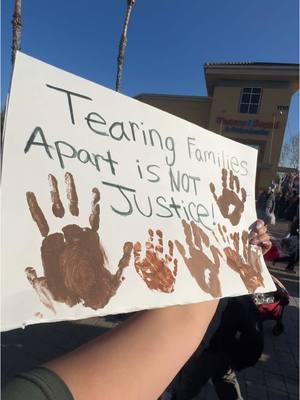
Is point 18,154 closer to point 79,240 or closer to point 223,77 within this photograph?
point 79,240

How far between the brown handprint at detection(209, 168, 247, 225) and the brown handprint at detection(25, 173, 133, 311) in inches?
20.7

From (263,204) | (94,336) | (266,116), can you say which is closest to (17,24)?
(94,336)

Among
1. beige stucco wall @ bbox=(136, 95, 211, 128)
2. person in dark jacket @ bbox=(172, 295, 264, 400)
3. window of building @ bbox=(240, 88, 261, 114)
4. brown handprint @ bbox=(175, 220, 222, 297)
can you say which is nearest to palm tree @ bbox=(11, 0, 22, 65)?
person in dark jacket @ bbox=(172, 295, 264, 400)

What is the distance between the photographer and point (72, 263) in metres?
0.83

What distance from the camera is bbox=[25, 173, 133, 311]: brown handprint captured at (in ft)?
2.58

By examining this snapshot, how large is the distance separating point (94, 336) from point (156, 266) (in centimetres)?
325

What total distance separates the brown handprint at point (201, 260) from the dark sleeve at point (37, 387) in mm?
486

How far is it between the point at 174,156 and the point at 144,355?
0.61m

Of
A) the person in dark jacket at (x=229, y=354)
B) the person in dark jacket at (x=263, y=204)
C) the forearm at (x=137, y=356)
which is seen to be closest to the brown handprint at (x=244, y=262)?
the forearm at (x=137, y=356)

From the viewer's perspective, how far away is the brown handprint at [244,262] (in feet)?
4.09

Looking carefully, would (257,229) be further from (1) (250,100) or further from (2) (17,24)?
(1) (250,100)

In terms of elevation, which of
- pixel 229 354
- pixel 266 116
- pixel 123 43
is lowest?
pixel 229 354

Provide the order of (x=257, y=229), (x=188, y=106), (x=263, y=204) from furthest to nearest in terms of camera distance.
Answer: (x=188, y=106)
(x=263, y=204)
(x=257, y=229)

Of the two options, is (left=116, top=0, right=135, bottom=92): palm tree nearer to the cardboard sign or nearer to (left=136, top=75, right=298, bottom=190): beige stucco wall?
(left=136, top=75, right=298, bottom=190): beige stucco wall
